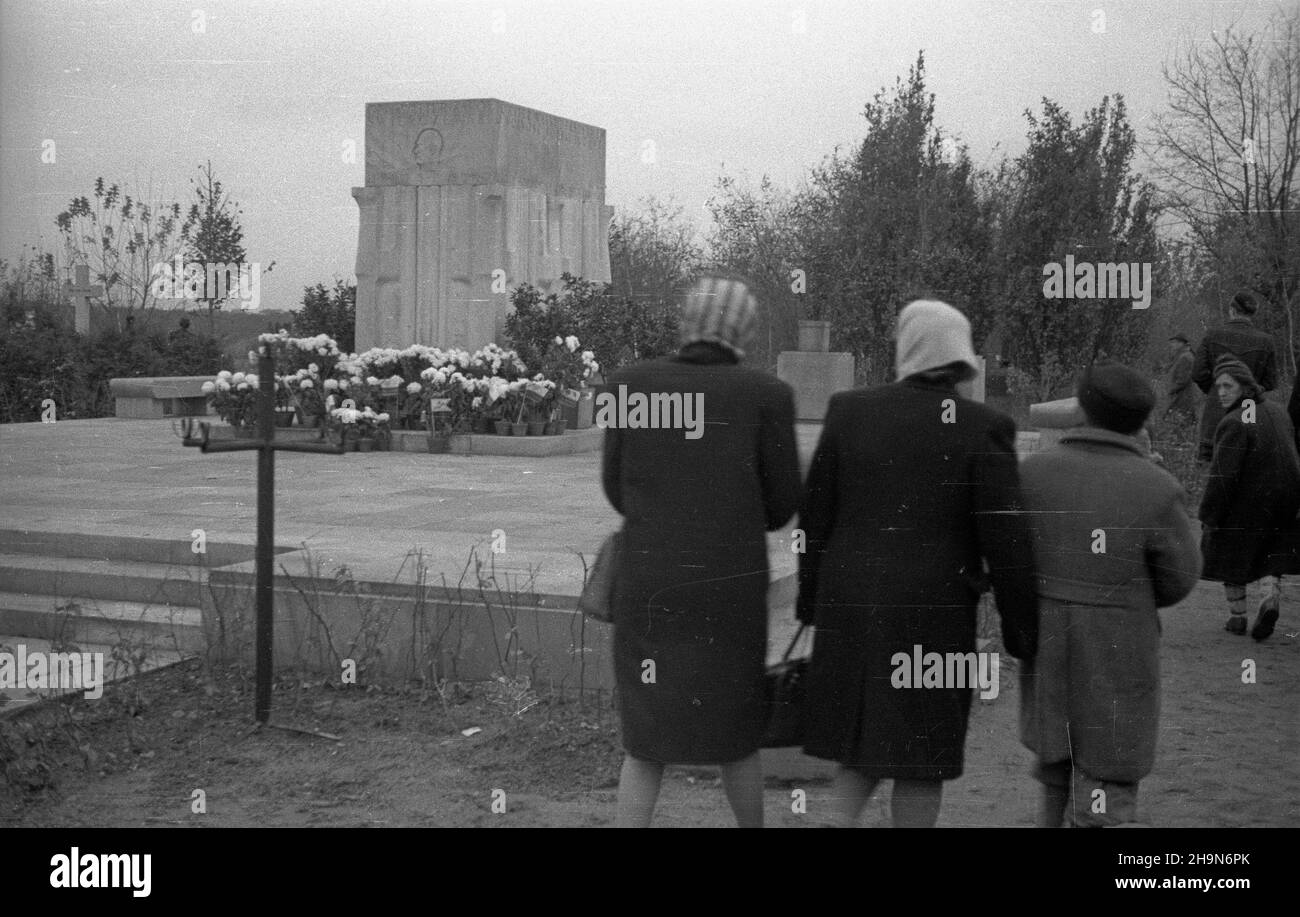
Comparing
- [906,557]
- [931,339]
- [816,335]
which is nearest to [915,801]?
[906,557]

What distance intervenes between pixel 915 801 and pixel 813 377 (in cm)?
121

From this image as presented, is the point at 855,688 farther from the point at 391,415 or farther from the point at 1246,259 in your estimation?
the point at 391,415

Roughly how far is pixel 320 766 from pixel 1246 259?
340 cm

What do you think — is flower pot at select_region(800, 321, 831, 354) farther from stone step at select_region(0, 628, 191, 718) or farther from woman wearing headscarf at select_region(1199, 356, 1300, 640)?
stone step at select_region(0, 628, 191, 718)

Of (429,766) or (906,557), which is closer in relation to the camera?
(906,557)

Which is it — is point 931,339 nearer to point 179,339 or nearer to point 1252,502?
point 1252,502

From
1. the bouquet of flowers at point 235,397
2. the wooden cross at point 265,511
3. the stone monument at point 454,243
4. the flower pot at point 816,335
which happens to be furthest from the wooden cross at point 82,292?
the flower pot at point 816,335

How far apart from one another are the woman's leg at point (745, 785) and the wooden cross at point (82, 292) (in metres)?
5.57

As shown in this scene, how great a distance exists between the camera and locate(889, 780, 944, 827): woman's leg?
3123 mm

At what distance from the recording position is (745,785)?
3.23 m

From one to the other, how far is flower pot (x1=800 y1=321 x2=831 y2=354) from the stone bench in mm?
7647

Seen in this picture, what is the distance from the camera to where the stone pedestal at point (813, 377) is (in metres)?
3.33
